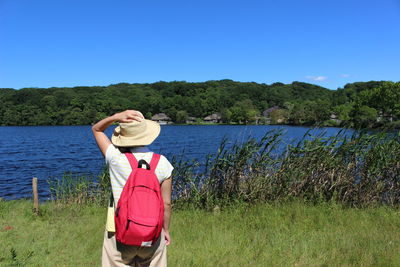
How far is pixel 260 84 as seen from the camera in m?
162

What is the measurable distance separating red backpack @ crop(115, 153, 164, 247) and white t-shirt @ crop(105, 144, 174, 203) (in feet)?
0.20

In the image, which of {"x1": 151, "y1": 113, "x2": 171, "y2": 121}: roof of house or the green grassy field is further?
{"x1": 151, "y1": 113, "x2": 171, "y2": 121}: roof of house

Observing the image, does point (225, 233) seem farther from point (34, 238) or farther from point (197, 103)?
point (197, 103)

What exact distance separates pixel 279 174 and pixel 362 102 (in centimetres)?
8188

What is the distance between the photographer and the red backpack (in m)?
2.04

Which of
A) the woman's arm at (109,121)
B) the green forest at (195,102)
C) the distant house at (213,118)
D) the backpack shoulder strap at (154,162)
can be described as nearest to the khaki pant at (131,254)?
the backpack shoulder strap at (154,162)

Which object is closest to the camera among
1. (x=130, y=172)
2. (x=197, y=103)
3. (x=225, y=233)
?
(x=130, y=172)

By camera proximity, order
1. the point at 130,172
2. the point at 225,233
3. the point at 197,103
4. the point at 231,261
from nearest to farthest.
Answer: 1. the point at 130,172
2. the point at 231,261
3. the point at 225,233
4. the point at 197,103

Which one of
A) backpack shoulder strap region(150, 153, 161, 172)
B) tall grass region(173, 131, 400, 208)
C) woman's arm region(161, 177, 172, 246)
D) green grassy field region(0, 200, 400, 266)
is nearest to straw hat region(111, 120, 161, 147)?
backpack shoulder strap region(150, 153, 161, 172)

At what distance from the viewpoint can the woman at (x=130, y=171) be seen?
7.17 ft

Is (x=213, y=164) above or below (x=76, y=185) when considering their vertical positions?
above

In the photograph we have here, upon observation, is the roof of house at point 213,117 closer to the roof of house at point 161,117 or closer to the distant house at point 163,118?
the distant house at point 163,118

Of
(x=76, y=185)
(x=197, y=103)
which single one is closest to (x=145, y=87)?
(x=197, y=103)

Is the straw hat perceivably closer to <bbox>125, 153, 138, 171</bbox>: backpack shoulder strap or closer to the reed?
<bbox>125, 153, 138, 171</bbox>: backpack shoulder strap
